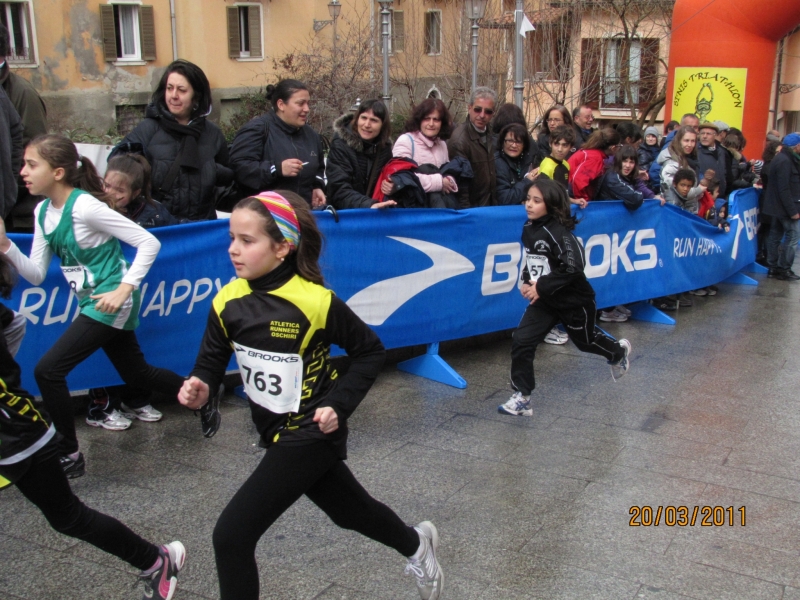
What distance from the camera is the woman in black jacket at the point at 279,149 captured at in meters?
5.79

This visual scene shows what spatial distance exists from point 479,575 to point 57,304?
285 centimetres

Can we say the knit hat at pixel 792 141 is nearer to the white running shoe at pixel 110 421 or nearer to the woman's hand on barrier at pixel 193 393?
the white running shoe at pixel 110 421

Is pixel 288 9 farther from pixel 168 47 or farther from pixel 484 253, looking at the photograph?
pixel 484 253

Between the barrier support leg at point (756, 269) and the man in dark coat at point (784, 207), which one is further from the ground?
the man in dark coat at point (784, 207)

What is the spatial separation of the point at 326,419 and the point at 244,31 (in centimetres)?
2577

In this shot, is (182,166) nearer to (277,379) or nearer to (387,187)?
(387,187)

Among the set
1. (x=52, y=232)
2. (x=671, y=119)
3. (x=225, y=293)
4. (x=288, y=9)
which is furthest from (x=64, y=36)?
(x=225, y=293)

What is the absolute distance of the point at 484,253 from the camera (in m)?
6.86

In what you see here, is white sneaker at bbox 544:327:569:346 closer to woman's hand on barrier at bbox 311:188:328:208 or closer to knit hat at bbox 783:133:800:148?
woman's hand on barrier at bbox 311:188:328:208

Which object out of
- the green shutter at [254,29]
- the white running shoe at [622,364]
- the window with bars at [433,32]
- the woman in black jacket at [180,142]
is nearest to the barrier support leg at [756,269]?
the white running shoe at [622,364]

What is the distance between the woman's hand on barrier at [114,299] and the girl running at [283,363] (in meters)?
1.43

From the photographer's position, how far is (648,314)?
28.3 feet

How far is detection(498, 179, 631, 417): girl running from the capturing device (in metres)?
5.60
